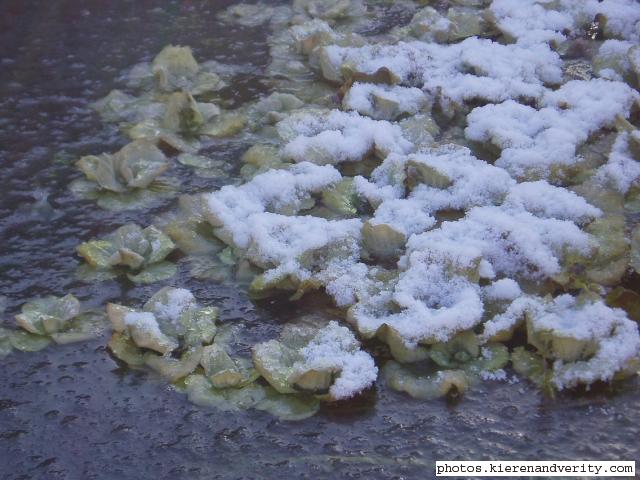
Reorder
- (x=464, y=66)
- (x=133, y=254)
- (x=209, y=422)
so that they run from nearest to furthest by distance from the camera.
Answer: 1. (x=209, y=422)
2. (x=133, y=254)
3. (x=464, y=66)

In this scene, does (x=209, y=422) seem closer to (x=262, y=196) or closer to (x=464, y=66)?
(x=262, y=196)

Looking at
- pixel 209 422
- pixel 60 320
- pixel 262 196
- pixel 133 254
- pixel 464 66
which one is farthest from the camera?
pixel 464 66

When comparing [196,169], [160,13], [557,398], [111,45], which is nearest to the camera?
[557,398]

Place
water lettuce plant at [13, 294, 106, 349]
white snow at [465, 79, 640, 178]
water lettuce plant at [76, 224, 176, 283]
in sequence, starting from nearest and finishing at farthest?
water lettuce plant at [13, 294, 106, 349]
water lettuce plant at [76, 224, 176, 283]
white snow at [465, 79, 640, 178]

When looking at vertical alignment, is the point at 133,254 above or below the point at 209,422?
above

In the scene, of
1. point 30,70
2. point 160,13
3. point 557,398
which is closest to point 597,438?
point 557,398

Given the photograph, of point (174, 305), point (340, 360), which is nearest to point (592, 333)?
point (340, 360)

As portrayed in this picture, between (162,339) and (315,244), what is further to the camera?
(315,244)

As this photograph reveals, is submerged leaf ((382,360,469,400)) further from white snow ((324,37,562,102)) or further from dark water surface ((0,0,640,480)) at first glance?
white snow ((324,37,562,102))

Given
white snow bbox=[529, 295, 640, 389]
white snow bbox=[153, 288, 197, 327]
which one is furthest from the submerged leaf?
white snow bbox=[153, 288, 197, 327]

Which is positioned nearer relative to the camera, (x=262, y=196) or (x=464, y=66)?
(x=262, y=196)

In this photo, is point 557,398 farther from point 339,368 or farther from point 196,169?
point 196,169
